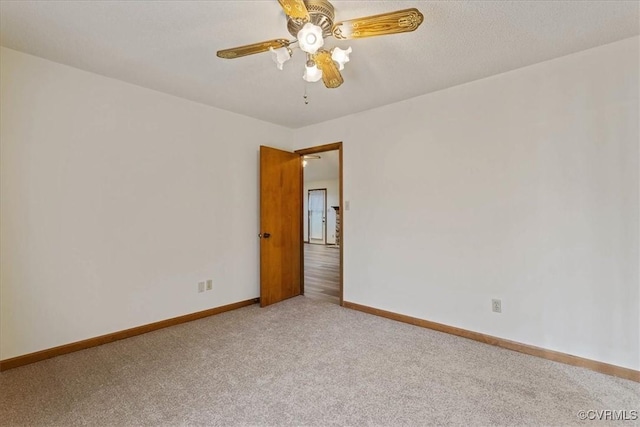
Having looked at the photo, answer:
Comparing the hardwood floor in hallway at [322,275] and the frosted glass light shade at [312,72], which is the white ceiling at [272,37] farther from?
the hardwood floor in hallway at [322,275]

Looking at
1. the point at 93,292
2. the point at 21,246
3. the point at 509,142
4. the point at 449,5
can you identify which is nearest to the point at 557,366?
the point at 509,142

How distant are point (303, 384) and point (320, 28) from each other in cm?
220

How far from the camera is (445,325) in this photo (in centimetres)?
296

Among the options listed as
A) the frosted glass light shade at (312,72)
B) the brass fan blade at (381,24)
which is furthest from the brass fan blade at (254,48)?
the brass fan blade at (381,24)

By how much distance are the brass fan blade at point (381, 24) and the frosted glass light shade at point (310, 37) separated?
0.14 m

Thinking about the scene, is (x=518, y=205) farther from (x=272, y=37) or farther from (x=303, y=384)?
(x=272, y=37)

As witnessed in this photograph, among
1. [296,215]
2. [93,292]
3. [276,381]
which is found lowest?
[276,381]

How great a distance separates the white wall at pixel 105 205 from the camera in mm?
2301

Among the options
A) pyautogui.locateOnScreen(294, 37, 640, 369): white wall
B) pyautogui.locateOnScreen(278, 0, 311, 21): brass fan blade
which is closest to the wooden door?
pyautogui.locateOnScreen(294, 37, 640, 369): white wall

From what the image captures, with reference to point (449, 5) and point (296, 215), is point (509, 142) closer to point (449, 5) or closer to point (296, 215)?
point (449, 5)

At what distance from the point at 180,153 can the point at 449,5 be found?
9.00 ft

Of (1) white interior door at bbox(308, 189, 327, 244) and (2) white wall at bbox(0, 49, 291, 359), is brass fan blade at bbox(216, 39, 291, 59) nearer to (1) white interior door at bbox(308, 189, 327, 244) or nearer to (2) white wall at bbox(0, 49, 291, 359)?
(2) white wall at bbox(0, 49, 291, 359)

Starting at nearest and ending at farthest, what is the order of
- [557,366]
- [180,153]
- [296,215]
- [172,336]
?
[557,366] → [172,336] → [180,153] → [296,215]

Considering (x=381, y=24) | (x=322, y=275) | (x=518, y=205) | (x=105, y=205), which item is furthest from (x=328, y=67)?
(x=322, y=275)
